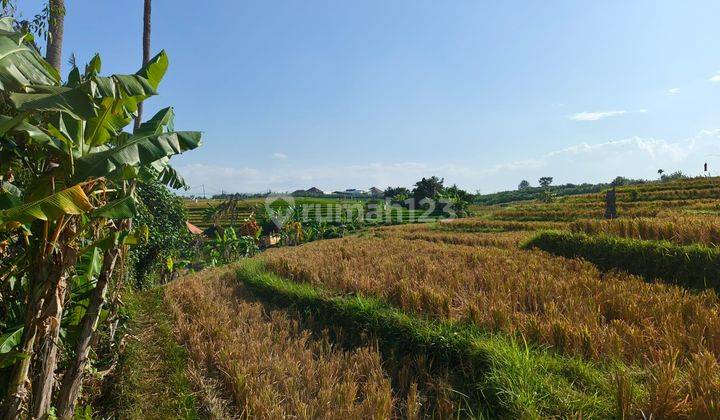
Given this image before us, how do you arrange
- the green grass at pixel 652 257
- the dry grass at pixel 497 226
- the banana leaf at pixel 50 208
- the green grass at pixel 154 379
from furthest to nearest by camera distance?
the dry grass at pixel 497 226 → the green grass at pixel 652 257 → the green grass at pixel 154 379 → the banana leaf at pixel 50 208

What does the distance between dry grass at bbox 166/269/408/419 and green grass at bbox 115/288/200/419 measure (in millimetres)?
212

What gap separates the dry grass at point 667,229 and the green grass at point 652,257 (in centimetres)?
43

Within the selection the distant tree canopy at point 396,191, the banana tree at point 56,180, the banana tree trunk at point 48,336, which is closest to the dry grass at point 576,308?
the banana tree at point 56,180

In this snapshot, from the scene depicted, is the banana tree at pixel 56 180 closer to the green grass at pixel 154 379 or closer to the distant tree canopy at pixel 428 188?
the green grass at pixel 154 379

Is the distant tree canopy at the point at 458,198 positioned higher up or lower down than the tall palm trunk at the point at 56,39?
lower down

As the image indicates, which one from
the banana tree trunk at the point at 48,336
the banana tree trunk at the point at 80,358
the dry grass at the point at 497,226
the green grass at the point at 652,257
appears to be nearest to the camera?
the banana tree trunk at the point at 48,336

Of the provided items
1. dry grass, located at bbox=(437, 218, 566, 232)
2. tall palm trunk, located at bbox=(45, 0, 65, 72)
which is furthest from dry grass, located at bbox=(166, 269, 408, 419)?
dry grass, located at bbox=(437, 218, 566, 232)

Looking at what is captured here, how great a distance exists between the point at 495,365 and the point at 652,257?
16.7 feet

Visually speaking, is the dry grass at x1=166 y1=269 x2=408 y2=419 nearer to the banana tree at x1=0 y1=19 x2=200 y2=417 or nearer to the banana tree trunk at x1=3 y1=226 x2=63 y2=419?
the banana tree at x1=0 y1=19 x2=200 y2=417

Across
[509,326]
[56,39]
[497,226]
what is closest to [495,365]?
[509,326]

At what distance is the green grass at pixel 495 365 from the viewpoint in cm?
257

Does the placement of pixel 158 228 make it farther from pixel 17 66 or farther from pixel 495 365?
pixel 495 365

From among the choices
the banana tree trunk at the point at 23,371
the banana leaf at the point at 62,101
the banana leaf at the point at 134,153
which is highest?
the banana leaf at the point at 62,101

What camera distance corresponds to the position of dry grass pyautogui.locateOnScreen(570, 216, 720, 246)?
634cm
